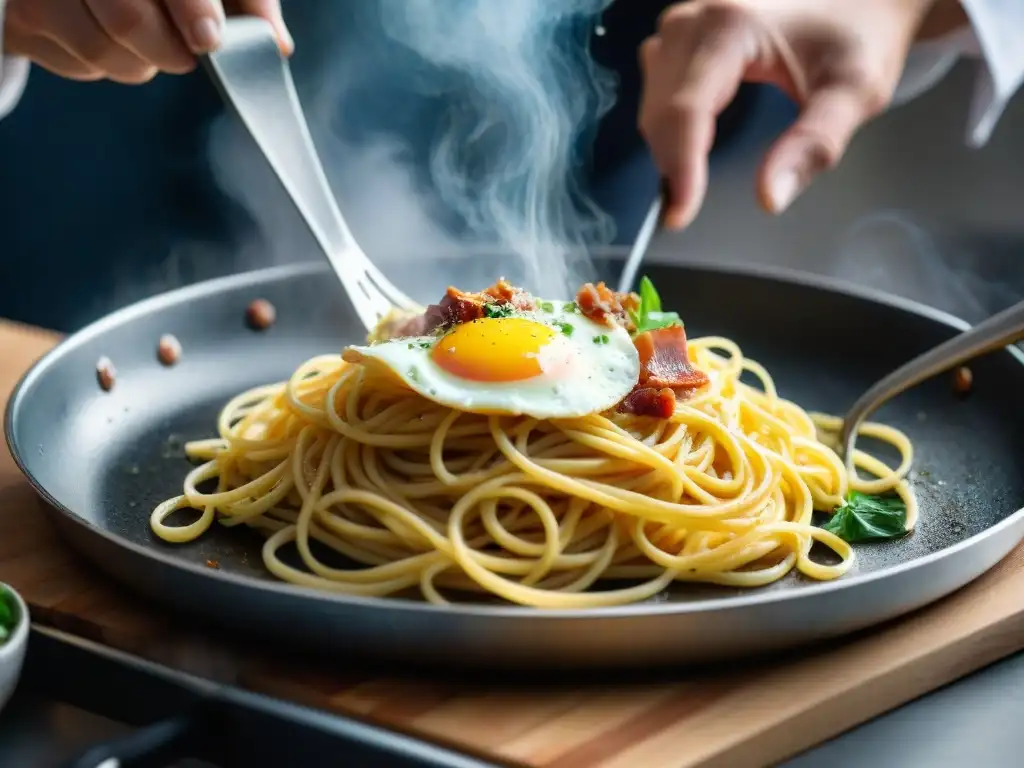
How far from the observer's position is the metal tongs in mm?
2545

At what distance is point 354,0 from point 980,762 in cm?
377

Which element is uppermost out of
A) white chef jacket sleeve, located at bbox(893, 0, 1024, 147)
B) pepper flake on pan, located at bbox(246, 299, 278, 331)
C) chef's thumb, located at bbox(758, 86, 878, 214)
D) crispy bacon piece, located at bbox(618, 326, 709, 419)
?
white chef jacket sleeve, located at bbox(893, 0, 1024, 147)

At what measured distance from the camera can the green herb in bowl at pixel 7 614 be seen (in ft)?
6.53

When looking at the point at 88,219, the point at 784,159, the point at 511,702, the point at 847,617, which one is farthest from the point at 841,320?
the point at 88,219

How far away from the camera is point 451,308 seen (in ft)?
8.91

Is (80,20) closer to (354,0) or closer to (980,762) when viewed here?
(354,0)

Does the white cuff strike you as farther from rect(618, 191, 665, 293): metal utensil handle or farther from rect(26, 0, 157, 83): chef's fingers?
rect(26, 0, 157, 83): chef's fingers

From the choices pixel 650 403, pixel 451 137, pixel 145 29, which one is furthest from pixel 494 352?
pixel 451 137

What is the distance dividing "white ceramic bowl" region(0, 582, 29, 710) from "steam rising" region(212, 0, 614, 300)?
1881 mm

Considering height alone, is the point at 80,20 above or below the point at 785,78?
below

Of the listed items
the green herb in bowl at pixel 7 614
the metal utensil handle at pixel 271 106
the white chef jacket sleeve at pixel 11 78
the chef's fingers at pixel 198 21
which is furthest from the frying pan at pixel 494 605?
the white chef jacket sleeve at pixel 11 78

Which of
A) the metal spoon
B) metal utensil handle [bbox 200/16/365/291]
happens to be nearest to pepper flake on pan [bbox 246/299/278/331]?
metal utensil handle [bbox 200/16/365/291]

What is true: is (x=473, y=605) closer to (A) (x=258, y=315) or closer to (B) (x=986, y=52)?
(A) (x=258, y=315)

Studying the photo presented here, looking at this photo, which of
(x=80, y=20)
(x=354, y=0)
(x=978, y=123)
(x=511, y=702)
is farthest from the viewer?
(x=354, y=0)
